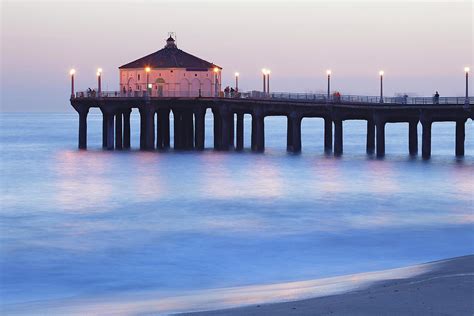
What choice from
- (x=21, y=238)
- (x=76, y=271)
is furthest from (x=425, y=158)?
(x=76, y=271)

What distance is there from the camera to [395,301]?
16344mm

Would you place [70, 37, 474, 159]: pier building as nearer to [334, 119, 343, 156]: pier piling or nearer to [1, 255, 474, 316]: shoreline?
[334, 119, 343, 156]: pier piling

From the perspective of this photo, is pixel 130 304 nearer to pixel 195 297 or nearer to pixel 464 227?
pixel 195 297

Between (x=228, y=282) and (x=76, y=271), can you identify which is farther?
(x=76, y=271)

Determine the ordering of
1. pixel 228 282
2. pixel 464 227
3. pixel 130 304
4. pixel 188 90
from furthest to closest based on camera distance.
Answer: pixel 188 90 < pixel 464 227 < pixel 228 282 < pixel 130 304

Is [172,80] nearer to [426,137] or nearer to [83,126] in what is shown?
[83,126]

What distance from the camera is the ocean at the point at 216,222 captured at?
22.9 metres

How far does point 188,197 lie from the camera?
4178 cm

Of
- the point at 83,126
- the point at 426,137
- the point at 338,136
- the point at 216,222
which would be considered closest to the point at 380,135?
the point at 426,137

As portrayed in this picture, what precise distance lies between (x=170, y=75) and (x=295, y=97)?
1576cm

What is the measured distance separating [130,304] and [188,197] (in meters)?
22.8

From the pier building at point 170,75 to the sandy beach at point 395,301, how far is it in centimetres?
5799

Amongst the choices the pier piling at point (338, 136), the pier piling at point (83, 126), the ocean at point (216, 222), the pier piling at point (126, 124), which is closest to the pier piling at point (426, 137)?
the ocean at point (216, 222)

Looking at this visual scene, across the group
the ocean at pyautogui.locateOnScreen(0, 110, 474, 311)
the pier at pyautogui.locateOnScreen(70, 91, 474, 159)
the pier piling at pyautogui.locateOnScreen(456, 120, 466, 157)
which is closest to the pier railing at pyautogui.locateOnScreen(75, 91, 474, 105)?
the pier at pyautogui.locateOnScreen(70, 91, 474, 159)
